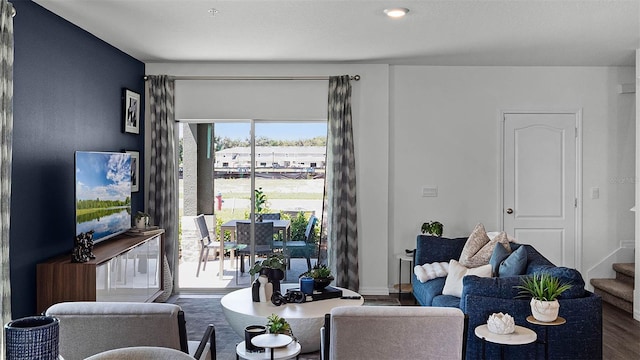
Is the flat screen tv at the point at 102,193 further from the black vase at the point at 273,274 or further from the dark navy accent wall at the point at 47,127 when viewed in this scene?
the black vase at the point at 273,274

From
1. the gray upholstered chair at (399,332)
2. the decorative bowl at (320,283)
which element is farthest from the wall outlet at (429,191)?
the gray upholstered chair at (399,332)

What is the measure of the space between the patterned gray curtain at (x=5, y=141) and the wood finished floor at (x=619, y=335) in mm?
4055

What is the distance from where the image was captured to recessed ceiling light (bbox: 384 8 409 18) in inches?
159

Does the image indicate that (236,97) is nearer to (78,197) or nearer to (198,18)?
(198,18)

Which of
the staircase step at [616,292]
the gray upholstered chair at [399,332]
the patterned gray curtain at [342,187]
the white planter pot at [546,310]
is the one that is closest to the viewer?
the gray upholstered chair at [399,332]

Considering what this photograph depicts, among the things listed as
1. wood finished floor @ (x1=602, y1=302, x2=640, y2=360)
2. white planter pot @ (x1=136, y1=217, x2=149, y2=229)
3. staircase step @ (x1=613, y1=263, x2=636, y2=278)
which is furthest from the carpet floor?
staircase step @ (x1=613, y1=263, x2=636, y2=278)

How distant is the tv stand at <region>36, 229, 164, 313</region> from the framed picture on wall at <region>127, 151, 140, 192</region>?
62 cm

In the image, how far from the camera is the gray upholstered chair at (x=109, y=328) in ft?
8.71

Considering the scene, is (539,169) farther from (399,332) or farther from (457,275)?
(399,332)

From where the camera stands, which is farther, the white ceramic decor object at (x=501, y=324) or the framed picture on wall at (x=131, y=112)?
the framed picture on wall at (x=131, y=112)

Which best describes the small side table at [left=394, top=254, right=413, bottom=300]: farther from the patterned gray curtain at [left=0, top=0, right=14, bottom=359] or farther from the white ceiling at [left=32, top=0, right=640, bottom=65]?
the patterned gray curtain at [left=0, top=0, right=14, bottom=359]

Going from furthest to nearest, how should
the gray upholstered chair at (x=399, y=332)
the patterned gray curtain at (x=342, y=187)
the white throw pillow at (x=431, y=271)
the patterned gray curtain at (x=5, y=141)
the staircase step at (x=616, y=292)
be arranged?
the patterned gray curtain at (x=342, y=187)
the staircase step at (x=616, y=292)
the white throw pillow at (x=431, y=271)
the patterned gray curtain at (x=5, y=141)
the gray upholstered chair at (x=399, y=332)

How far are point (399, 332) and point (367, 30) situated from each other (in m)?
2.83

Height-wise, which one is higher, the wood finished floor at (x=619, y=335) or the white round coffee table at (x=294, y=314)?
the white round coffee table at (x=294, y=314)
